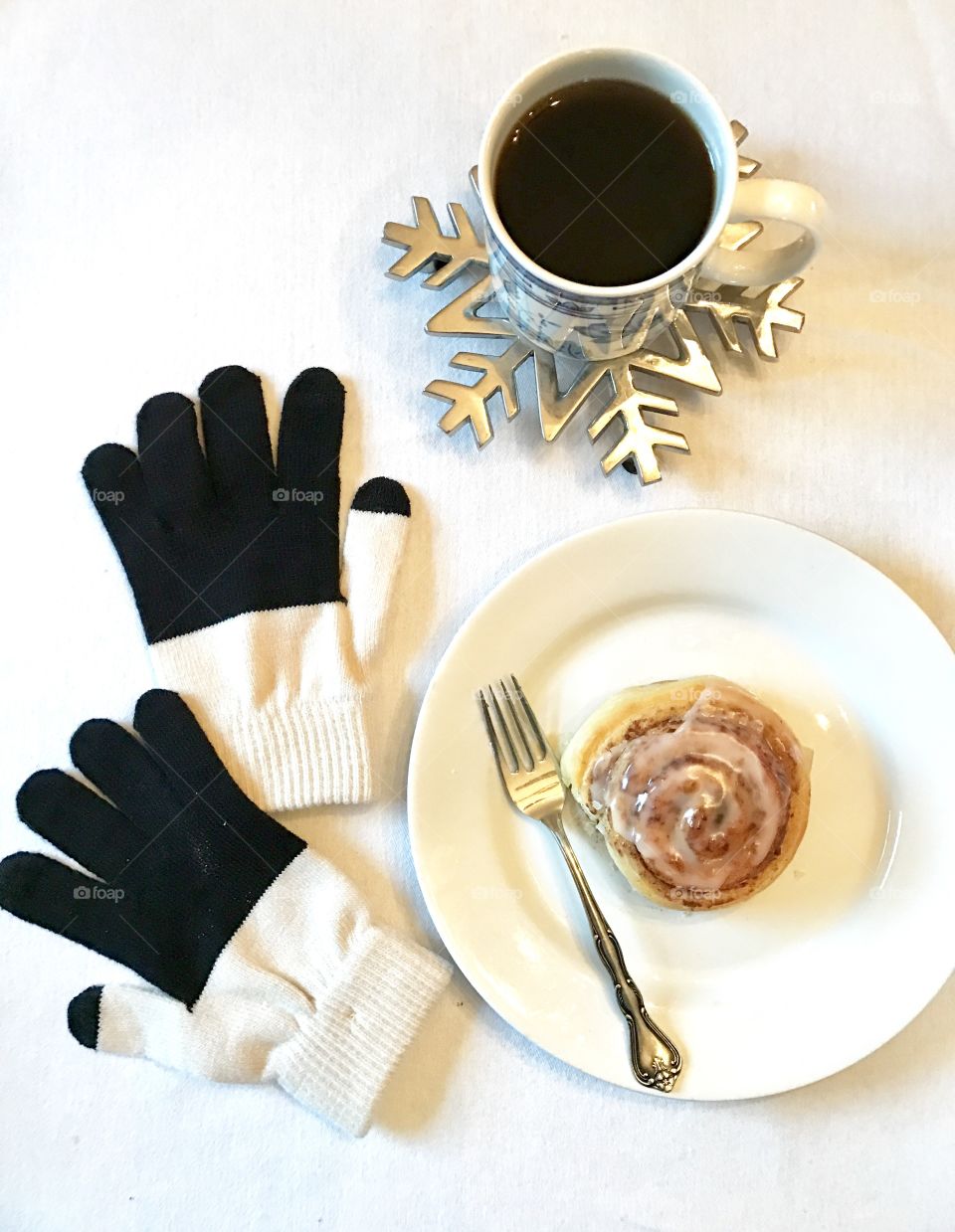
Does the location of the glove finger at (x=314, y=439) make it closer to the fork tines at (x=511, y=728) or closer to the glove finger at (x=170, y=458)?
the glove finger at (x=170, y=458)

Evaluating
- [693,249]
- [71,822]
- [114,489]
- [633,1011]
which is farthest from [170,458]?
[633,1011]

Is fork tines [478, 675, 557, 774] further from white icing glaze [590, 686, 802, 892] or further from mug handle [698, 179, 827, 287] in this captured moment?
mug handle [698, 179, 827, 287]

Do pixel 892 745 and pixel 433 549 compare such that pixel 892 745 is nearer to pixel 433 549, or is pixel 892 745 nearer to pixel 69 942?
pixel 433 549

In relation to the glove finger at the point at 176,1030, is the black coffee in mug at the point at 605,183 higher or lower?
higher

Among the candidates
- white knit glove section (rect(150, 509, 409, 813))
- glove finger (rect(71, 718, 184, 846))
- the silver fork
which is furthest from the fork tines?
glove finger (rect(71, 718, 184, 846))

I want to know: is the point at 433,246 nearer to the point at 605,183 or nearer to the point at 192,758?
the point at 605,183

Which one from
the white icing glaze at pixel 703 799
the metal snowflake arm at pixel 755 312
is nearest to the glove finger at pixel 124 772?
the white icing glaze at pixel 703 799
